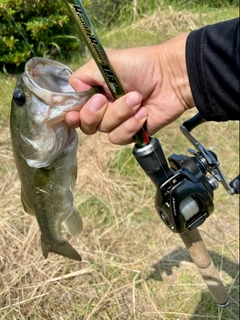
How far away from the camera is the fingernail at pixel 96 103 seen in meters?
1.63

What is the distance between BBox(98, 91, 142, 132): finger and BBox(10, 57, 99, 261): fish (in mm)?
112

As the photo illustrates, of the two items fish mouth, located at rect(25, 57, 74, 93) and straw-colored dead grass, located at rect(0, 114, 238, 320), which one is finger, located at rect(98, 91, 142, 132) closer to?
fish mouth, located at rect(25, 57, 74, 93)

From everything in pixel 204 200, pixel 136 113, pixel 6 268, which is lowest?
pixel 6 268

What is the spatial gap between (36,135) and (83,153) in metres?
2.22

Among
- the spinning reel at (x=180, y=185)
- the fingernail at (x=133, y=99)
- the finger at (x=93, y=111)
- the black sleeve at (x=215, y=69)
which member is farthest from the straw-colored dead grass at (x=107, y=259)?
the black sleeve at (x=215, y=69)

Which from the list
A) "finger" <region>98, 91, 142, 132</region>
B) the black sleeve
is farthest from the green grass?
the black sleeve

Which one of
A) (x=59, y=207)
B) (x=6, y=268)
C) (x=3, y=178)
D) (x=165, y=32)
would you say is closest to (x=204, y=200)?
(x=59, y=207)

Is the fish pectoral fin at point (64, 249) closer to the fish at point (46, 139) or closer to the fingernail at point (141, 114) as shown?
the fish at point (46, 139)

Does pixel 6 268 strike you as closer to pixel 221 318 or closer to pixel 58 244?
pixel 58 244

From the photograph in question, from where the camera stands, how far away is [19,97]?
5.25ft

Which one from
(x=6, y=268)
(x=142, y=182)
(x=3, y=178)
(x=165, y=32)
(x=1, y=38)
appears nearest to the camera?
(x=6, y=268)

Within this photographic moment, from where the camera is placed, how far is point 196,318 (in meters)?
2.69

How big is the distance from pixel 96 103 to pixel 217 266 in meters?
2.11

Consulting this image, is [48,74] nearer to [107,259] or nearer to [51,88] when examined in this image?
[51,88]
